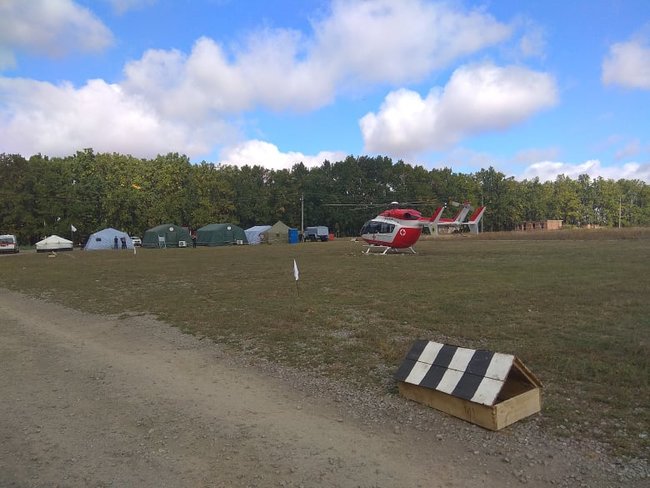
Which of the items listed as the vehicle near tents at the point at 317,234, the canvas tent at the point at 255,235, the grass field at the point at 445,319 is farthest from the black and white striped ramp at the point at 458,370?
the vehicle near tents at the point at 317,234

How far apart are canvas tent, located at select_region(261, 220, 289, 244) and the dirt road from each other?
60696mm

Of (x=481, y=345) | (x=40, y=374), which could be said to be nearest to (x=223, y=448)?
(x=40, y=374)

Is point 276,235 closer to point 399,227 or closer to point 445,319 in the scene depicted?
point 399,227

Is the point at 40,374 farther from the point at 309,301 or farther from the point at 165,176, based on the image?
the point at 165,176

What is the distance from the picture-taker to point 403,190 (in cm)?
10131

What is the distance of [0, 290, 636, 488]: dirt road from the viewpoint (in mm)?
3871

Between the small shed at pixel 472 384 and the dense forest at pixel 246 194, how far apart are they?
77538mm

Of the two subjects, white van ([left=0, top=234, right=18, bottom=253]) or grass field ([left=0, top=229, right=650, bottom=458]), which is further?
white van ([left=0, top=234, right=18, bottom=253])

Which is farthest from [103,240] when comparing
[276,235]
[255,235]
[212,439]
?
[212,439]

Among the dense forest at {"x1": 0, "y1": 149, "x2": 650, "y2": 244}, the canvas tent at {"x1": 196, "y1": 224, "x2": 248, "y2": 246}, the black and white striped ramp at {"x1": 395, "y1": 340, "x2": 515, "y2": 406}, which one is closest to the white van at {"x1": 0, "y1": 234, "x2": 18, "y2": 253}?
the dense forest at {"x1": 0, "y1": 149, "x2": 650, "y2": 244}

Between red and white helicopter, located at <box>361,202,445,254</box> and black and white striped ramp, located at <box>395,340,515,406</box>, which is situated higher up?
red and white helicopter, located at <box>361,202,445,254</box>

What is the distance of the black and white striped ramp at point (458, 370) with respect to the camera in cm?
470

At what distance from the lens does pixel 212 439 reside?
15.0ft

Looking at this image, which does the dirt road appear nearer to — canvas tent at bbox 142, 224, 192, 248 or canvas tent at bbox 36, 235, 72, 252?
canvas tent at bbox 36, 235, 72, 252
